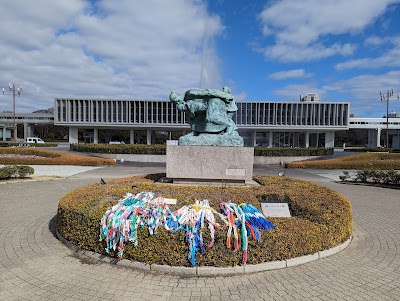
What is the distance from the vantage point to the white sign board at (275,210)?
530 cm

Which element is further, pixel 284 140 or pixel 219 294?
pixel 284 140

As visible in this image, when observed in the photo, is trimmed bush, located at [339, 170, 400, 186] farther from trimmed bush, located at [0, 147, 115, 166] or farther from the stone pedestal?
trimmed bush, located at [0, 147, 115, 166]

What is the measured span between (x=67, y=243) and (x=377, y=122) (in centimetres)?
7521

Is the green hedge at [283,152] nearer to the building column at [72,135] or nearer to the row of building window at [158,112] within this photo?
the row of building window at [158,112]

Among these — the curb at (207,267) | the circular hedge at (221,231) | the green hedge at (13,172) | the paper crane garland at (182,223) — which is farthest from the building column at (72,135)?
the curb at (207,267)

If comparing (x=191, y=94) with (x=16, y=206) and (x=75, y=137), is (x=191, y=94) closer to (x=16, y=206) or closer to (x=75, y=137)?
(x=16, y=206)

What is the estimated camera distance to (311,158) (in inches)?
1138

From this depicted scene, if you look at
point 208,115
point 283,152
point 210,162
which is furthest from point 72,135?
point 210,162

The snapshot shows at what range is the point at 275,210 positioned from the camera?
5.41m

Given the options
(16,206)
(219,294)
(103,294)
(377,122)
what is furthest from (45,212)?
(377,122)

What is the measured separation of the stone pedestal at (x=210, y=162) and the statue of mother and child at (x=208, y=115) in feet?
2.08

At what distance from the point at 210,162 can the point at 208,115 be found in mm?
1747

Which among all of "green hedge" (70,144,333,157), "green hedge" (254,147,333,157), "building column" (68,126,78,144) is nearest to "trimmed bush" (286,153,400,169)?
"green hedge" (254,147,333,157)

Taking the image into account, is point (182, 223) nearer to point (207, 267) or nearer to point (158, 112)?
point (207, 267)
